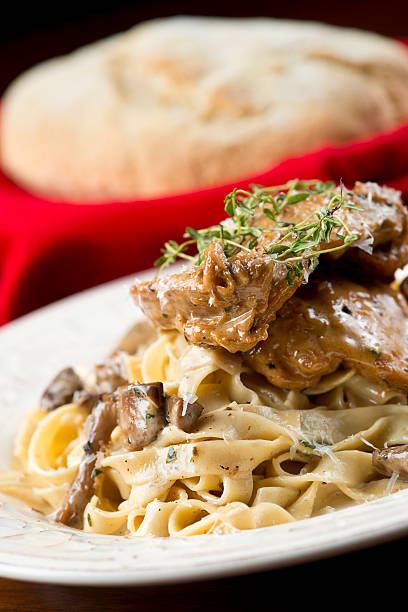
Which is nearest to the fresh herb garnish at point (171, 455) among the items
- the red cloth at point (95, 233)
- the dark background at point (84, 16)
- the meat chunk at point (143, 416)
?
the meat chunk at point (143, 416)

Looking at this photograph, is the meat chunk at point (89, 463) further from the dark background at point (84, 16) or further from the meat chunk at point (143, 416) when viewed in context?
the dark background at point (84, 16)

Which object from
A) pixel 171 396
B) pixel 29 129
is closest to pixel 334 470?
pixel 171 396

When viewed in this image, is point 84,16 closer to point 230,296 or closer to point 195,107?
point 195,107

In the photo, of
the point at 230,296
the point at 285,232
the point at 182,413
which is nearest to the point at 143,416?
the point at 182,413

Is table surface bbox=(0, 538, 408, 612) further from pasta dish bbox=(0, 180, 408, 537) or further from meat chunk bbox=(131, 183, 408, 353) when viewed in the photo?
meat chunk bbox=(131, 183, 408, 353)

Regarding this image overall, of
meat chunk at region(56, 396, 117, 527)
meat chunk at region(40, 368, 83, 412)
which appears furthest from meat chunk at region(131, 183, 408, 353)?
meat chunk at region(40, 368, 83, 412)
